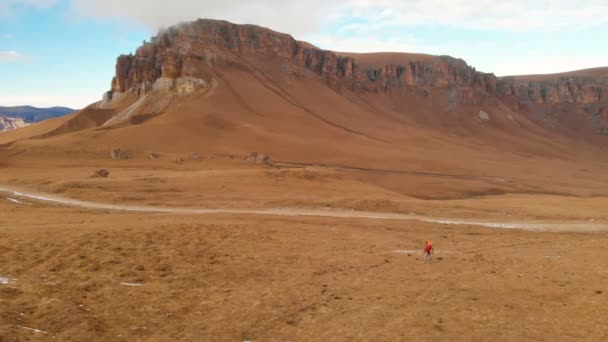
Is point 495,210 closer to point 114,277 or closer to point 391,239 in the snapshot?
point 391,239

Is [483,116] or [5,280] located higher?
[483,116]

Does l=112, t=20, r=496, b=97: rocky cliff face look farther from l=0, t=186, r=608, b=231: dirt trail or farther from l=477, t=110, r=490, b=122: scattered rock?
l=0, t=186, r=608, b=231: dirt trail

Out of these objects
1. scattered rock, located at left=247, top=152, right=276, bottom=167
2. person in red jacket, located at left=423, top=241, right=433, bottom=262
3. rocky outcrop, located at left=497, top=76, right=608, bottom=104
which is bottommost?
person in red jacket, located at left=423, top=241, right=433, bottom=262

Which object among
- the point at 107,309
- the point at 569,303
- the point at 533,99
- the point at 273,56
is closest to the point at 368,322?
the point at 569,303

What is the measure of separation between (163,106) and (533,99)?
12063 centimetres

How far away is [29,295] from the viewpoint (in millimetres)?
9914

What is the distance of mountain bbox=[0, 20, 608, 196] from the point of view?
208ft

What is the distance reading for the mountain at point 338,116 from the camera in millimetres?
63469

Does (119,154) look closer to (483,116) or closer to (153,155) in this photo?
(153,155)

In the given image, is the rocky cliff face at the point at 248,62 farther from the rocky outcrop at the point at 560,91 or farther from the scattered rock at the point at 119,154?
the scattered rock at the point at 119,154

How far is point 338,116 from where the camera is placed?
95.6m

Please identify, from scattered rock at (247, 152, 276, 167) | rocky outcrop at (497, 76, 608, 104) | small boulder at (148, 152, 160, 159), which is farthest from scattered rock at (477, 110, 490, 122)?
small boulder at (148, 152, 160, 159)

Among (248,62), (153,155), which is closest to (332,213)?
(153,155)

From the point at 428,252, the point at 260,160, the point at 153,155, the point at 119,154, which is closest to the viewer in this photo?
the point at 428,252
